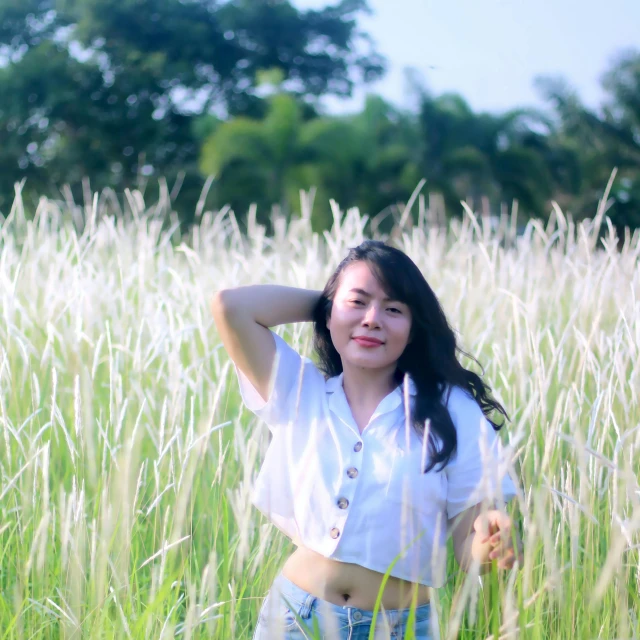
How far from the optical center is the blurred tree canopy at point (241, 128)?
13938mm

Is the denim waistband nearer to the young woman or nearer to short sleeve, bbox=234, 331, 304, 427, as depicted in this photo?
the young woman

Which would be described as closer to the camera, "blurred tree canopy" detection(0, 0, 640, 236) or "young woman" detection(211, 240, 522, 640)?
"young woman" detection(211, 240, 522, 640)

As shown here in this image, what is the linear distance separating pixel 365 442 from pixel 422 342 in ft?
0.77

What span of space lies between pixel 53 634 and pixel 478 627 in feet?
2.45

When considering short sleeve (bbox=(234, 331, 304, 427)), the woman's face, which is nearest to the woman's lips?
the woman's face

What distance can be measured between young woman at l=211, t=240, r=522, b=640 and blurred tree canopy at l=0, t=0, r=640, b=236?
11.7 metres

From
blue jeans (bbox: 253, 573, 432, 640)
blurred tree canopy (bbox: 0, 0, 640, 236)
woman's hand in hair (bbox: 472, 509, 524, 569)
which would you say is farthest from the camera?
blurred tree canopy (bbox: 0, 0, 640, 236)

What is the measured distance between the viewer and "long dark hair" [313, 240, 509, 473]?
51.5 inches

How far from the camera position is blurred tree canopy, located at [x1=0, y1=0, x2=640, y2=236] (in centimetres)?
1394

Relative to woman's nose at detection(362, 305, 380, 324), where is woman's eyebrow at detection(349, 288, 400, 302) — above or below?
above

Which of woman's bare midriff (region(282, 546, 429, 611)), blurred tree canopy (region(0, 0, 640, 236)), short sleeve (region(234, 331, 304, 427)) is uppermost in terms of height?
blurred tree canopy (region(0, 0, 640, 236))

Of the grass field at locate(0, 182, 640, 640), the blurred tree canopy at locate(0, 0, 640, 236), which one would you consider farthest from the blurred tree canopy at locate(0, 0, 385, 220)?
the grass field at locate(0, 182, 640, 640)

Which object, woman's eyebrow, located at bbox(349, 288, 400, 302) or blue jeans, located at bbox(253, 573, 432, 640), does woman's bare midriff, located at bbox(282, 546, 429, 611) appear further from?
woman's eyebrow, located at bbox(349, 288, 400, 302)

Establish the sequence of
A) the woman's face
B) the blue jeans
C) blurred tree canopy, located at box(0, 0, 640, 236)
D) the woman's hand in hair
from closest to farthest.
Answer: the woman's hand in hair → the blue jeans → the woman's face → blurred tree canopy, located at box(0, 0, 640, 236)
